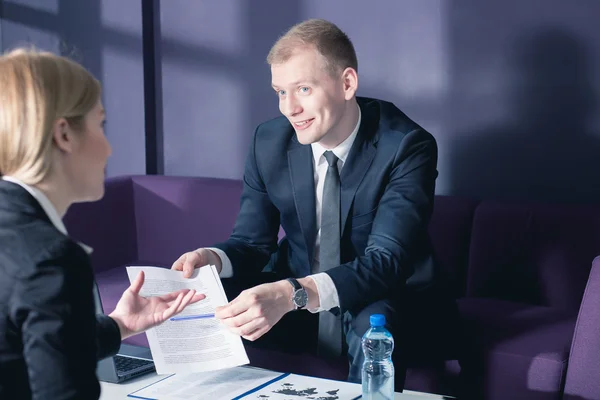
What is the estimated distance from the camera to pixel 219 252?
2.41m

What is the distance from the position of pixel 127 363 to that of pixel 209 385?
0.87ft

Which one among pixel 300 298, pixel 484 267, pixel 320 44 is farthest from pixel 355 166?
pixel 484 267

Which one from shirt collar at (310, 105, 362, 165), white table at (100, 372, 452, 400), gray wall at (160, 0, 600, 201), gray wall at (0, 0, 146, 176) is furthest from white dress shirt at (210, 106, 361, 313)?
gray wall at (0, 0, 146, 176)

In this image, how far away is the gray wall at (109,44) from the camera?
3.80 m

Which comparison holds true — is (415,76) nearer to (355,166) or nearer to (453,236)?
(453,236)

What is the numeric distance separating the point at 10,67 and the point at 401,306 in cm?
131

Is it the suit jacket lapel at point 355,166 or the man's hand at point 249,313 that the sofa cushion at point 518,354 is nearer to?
the suit jacket lapel at point 355,166

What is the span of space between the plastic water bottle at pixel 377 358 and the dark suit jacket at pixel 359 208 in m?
0.12

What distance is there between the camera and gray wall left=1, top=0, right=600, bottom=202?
3.03 meters

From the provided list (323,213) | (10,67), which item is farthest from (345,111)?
(10,67)

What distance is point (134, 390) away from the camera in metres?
1.85

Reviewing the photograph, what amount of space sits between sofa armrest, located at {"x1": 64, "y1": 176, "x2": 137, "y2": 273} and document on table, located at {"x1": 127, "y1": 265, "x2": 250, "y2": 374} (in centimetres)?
142

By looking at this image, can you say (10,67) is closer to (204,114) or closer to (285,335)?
(285,335)

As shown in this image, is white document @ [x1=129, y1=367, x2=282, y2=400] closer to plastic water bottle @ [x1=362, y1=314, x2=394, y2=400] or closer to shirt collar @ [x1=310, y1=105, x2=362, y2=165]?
plastic water bottle @ [x1=362, y1=314, x2=394, y2=400]
